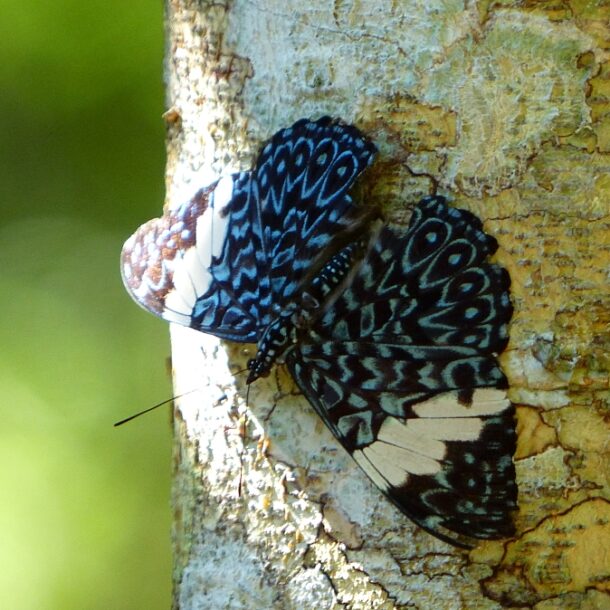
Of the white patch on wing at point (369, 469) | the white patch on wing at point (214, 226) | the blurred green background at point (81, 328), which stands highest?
the white patch on wing at point (214, 226)

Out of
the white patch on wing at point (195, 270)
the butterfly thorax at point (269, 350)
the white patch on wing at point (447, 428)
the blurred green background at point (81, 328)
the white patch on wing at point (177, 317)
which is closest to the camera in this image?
the white patch on wing at point (447, 428)

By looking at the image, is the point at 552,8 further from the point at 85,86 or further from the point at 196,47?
the point at 85,86

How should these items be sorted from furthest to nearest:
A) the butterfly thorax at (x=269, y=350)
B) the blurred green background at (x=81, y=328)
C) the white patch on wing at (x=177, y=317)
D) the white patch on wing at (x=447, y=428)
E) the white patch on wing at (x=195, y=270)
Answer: the blurred green background at (x=81, y=328) → the white patch on wing at (x=195, y=270) → the white patch on wing at (x=177, y=317) → the butterfly thorax at (x=269, y=350) → the white patch on wing at (x=447, y=428)

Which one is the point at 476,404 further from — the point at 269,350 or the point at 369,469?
the point at 269,350

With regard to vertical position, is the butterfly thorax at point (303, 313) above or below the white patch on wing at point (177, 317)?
above

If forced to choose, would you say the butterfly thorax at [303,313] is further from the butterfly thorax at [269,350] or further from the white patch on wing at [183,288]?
the white patch on wing at [183,288]

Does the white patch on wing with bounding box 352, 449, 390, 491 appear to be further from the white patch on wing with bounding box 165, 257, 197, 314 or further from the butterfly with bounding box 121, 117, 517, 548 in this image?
the white patch on wing with bounding box 165, 257, 197, 314

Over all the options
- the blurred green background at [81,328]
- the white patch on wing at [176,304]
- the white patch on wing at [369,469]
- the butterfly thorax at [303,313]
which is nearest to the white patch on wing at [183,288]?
the white patch on wing at [176,304]

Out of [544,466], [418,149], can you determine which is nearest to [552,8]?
[418,149]
